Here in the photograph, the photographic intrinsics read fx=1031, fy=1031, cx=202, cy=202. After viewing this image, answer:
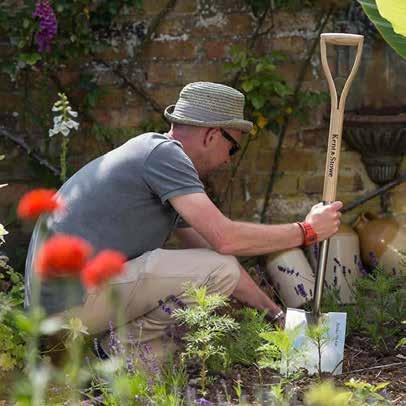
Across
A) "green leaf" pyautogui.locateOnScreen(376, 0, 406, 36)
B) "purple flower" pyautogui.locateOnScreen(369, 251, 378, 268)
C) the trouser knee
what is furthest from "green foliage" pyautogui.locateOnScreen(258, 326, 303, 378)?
"purple flower" pyautogui.locateOnScreen(369, 251, 378, 268)

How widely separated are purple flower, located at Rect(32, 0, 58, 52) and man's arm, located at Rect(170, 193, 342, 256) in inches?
60.4

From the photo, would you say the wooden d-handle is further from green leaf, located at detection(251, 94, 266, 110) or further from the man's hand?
green leaf, located at detection(251, 94, 266, 110)

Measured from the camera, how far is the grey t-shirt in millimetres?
3244

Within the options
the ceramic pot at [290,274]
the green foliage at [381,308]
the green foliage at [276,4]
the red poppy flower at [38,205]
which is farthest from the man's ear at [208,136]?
the red poppy flower at [38,205]

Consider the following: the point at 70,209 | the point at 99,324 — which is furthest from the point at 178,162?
the point at 99,324

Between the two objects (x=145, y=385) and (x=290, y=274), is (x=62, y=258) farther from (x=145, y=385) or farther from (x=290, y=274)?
(x=290, y=274)

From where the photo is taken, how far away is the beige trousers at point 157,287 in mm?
A: 3332

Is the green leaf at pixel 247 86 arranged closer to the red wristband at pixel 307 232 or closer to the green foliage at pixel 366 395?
the red wristband at pixel 307 232

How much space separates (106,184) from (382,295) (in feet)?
3.38

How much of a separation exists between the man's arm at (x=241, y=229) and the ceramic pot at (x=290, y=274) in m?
0.79

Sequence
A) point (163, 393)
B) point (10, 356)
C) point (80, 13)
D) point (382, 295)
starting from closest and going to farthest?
point (163, 393) < point (10, 356) < point (382, 295) < point (80, 13)

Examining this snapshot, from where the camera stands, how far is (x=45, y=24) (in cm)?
444

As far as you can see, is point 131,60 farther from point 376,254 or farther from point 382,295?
point 382,295

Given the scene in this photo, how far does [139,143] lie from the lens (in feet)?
11.0
